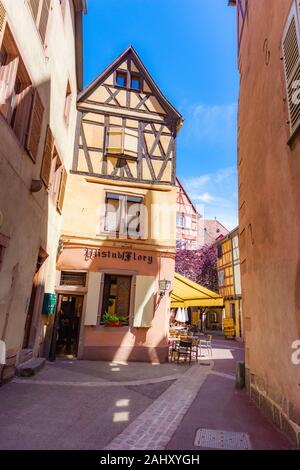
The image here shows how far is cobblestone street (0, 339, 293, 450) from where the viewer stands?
3525 mm

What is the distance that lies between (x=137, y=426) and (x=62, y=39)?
959cm

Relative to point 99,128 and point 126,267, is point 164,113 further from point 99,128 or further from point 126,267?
point 126,267

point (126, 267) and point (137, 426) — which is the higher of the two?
point (126, 267)

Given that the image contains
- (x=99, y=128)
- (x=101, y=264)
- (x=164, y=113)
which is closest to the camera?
(x=101, y=264)

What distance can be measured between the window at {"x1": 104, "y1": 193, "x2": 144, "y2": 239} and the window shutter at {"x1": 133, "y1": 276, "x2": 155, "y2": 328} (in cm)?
166

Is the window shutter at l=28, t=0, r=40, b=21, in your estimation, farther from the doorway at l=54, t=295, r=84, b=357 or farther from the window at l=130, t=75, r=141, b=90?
the doorway at l=54, t=295, r=84, b=357

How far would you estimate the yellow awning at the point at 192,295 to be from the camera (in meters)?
10.6

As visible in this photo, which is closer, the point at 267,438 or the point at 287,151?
the point at 267,438

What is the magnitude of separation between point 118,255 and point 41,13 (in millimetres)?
6925

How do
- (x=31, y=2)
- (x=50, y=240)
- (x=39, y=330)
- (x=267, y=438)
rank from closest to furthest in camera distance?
1. (x=267, y=438)
2. (x=31, y=2)
3. (x=39, y=330)
4. (x=50, y=240)

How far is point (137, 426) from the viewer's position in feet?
13.1

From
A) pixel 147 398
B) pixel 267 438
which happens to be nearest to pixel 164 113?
pixel 147 398

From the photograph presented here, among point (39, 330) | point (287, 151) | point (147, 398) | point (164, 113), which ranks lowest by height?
point (147, 398)

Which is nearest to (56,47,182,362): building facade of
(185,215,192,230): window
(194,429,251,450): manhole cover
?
(194,429,251,450): manhole cover
